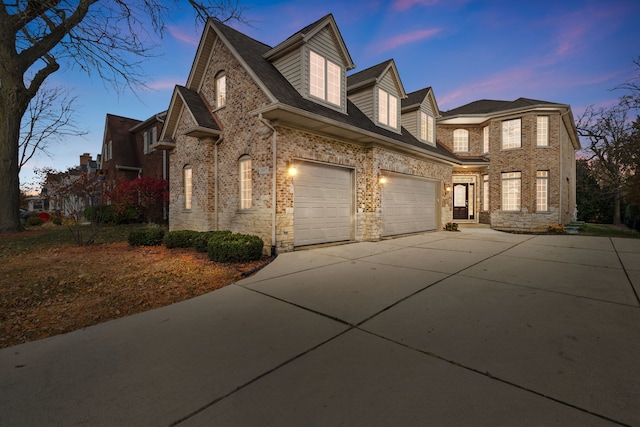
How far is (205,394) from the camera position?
213 cm

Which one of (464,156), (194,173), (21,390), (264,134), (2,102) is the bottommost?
(21,390)

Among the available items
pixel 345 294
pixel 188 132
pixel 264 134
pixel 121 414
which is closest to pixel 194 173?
pixel 188 132

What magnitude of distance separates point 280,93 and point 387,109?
597cm

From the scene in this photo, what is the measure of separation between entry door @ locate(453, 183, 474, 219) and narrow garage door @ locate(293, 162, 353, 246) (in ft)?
38.5

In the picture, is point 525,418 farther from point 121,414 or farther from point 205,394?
point 121,414

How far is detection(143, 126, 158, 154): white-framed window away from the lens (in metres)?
19.1

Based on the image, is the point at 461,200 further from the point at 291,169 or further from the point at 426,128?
the point at 291,169

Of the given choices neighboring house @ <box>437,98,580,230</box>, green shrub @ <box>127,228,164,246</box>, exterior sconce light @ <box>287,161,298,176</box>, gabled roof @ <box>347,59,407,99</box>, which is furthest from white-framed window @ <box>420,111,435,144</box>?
green shrub @ <box>127,228,164,246</box>

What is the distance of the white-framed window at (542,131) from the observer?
15062mm

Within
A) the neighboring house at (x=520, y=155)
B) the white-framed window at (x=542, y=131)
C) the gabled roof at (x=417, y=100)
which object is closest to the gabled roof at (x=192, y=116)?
the gabled roof at (x=417, y=100)

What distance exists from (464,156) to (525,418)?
722 inches

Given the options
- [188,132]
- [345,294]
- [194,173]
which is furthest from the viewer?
[194,173]

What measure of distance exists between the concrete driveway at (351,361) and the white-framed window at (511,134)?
13.2 m

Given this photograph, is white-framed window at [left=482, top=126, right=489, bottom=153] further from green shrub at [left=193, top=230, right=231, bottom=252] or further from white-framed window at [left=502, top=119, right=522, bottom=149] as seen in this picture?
green shrub at [left=193, top=230, right=231, bottom=252]
